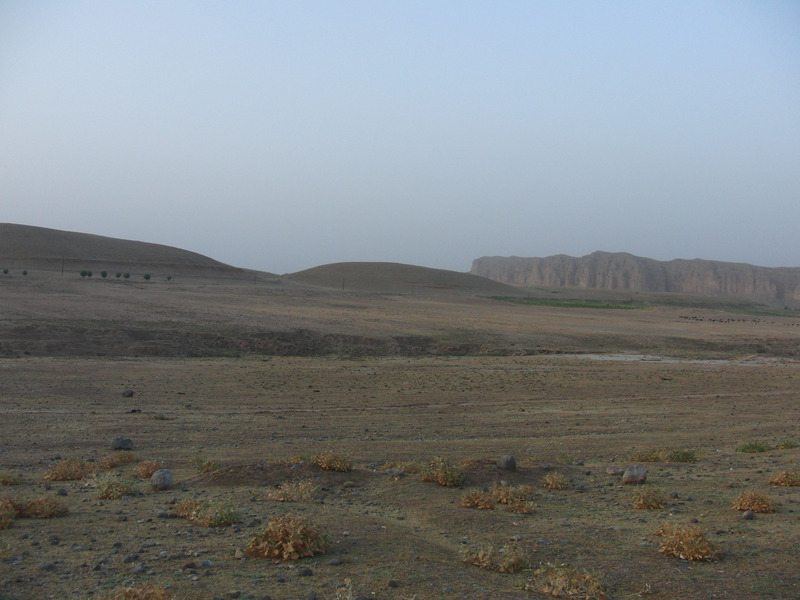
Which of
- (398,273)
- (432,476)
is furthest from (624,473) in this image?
(398,273)

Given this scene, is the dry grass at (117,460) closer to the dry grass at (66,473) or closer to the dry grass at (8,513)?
the dry grass at (66,473)

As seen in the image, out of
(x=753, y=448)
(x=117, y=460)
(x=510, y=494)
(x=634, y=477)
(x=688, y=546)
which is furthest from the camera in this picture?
(x=753, y=448)

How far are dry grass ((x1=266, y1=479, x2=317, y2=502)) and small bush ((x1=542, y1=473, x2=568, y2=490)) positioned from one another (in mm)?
3115

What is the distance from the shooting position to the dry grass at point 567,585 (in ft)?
17.6

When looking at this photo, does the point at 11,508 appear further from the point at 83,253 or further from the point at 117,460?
the point at 83,253

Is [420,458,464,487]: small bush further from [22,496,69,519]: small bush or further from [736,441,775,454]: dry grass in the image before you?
[736,441,775,454]: dry grass

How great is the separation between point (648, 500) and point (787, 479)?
8.39ft

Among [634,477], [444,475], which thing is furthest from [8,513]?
[634,477]

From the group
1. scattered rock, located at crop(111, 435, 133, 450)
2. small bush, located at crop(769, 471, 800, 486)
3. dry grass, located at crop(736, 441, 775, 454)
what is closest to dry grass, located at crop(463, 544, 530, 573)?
small bush, located at crop(769, 471, 800, 486)

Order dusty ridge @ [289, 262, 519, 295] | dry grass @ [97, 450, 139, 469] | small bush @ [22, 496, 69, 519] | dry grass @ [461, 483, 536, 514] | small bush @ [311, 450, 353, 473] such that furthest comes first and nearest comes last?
dusty ridge @ [289, 262, 519, 295] < dry grass @ [97, 450, 139, 469] < small bush @ [311, 450, 353, 473] < dry grass @ [461, 483, 536, 514] < small bush @ [22, 496, 69, 519]

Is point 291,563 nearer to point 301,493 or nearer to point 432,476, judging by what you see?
point 301,493

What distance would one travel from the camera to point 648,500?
26.9 feet

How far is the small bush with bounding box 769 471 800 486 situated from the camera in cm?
927

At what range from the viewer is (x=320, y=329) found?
113ft
